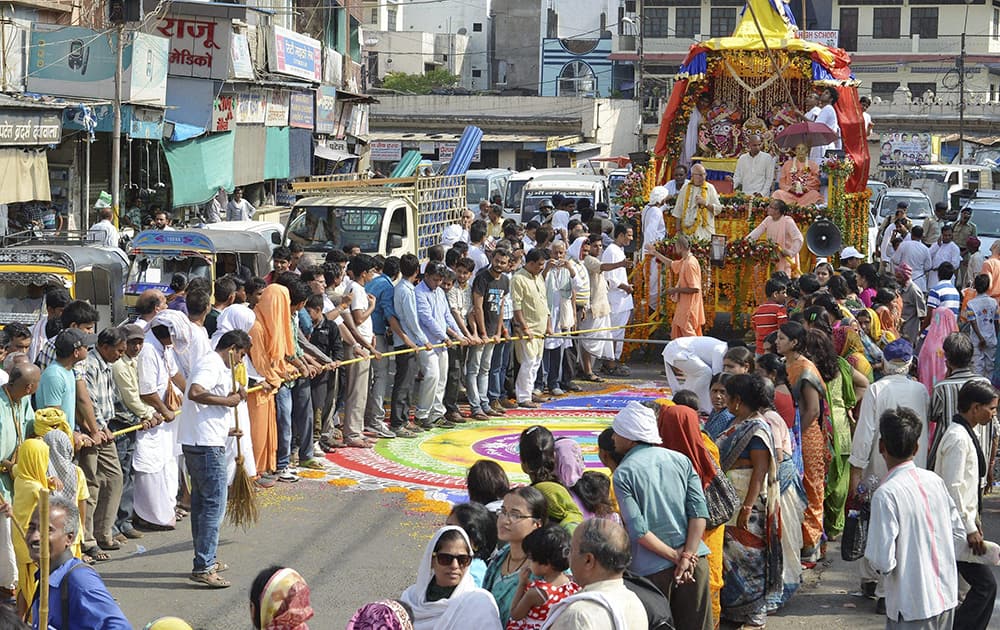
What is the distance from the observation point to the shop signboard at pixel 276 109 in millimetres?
34438

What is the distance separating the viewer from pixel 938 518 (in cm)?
702

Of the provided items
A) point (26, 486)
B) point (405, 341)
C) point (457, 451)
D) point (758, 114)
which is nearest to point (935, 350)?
point (457, 451)

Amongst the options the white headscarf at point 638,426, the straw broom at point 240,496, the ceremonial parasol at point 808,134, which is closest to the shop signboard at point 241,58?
the ceremonial parasol at point 808,134

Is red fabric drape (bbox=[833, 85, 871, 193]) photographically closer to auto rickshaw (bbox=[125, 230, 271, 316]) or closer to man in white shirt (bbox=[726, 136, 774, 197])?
man in white shirt (bbox=[726, 136, 774, 197])

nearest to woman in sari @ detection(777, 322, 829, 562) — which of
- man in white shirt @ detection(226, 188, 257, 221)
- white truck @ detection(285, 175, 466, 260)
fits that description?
white truck @ detection(285, 175, 466, 260)

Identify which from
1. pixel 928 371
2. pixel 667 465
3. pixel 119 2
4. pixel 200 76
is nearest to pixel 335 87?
pixel 200 76

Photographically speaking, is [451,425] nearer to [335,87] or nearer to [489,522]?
[489,522]

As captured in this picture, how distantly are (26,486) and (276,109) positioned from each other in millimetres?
28127

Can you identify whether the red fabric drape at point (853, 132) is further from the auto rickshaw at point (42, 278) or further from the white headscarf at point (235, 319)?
the white headscarf at point (235, 319)

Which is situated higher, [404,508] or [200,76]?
[200,76]

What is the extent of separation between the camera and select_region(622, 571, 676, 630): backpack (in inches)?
242

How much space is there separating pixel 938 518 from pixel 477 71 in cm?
7681

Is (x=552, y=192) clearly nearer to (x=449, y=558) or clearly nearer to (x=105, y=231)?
(x=105, y=231)

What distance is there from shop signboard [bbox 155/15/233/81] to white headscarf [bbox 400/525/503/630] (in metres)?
25.1
